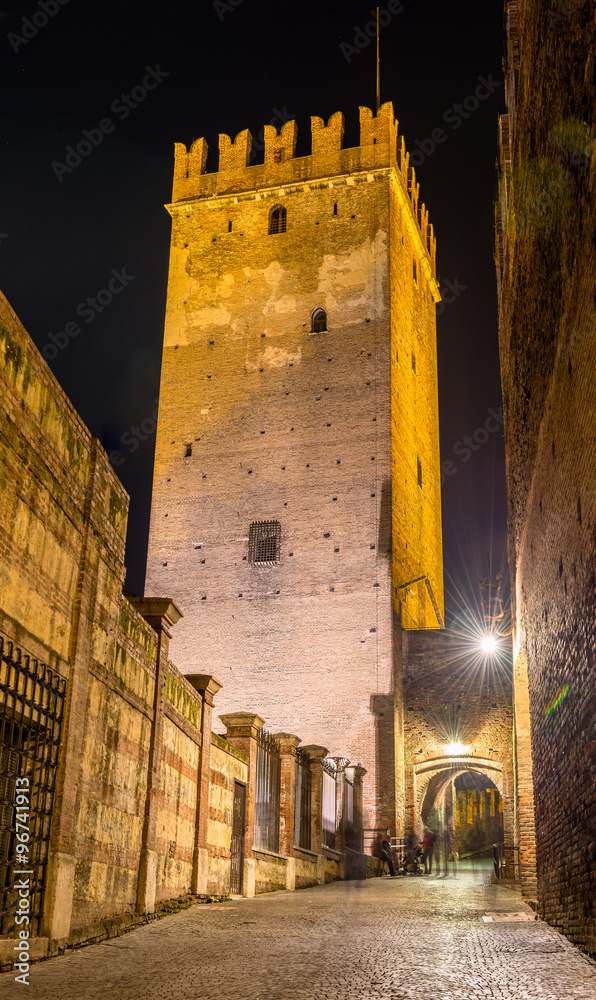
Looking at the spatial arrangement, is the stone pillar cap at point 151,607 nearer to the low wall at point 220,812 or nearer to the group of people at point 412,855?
the low wall at point 220,812

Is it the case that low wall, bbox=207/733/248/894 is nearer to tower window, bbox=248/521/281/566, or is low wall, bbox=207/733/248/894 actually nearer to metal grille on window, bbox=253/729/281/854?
metal grille on window, bbox=253/729/281/854

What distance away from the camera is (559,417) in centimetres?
768

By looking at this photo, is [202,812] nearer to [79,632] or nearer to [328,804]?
[79,632]

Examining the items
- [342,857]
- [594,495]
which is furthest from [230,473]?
[594,495]

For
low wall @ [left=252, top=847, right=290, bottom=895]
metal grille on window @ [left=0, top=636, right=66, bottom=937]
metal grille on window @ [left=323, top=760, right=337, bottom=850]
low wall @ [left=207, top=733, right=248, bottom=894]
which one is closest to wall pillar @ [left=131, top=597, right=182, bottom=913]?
low wall @ [left=207, top=733, right=248, bottom=894]

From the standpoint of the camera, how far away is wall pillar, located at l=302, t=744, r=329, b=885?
1595 cm

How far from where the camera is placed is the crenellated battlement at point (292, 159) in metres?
26.3

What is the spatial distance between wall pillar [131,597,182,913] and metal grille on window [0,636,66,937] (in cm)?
235

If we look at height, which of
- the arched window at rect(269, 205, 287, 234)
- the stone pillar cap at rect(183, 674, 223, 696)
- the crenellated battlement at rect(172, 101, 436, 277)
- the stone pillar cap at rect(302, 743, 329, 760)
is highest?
the crenellated battlement at rect(172, 101, 436, 277)

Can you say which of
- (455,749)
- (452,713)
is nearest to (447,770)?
(455,749)

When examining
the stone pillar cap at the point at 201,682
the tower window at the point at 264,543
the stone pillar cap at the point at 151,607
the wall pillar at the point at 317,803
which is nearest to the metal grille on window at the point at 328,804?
the wall pillar at the point at 317,803

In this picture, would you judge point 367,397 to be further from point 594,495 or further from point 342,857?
point 594,495

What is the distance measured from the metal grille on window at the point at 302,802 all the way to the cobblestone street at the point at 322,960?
477cm

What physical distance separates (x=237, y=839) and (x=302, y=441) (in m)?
13.2
